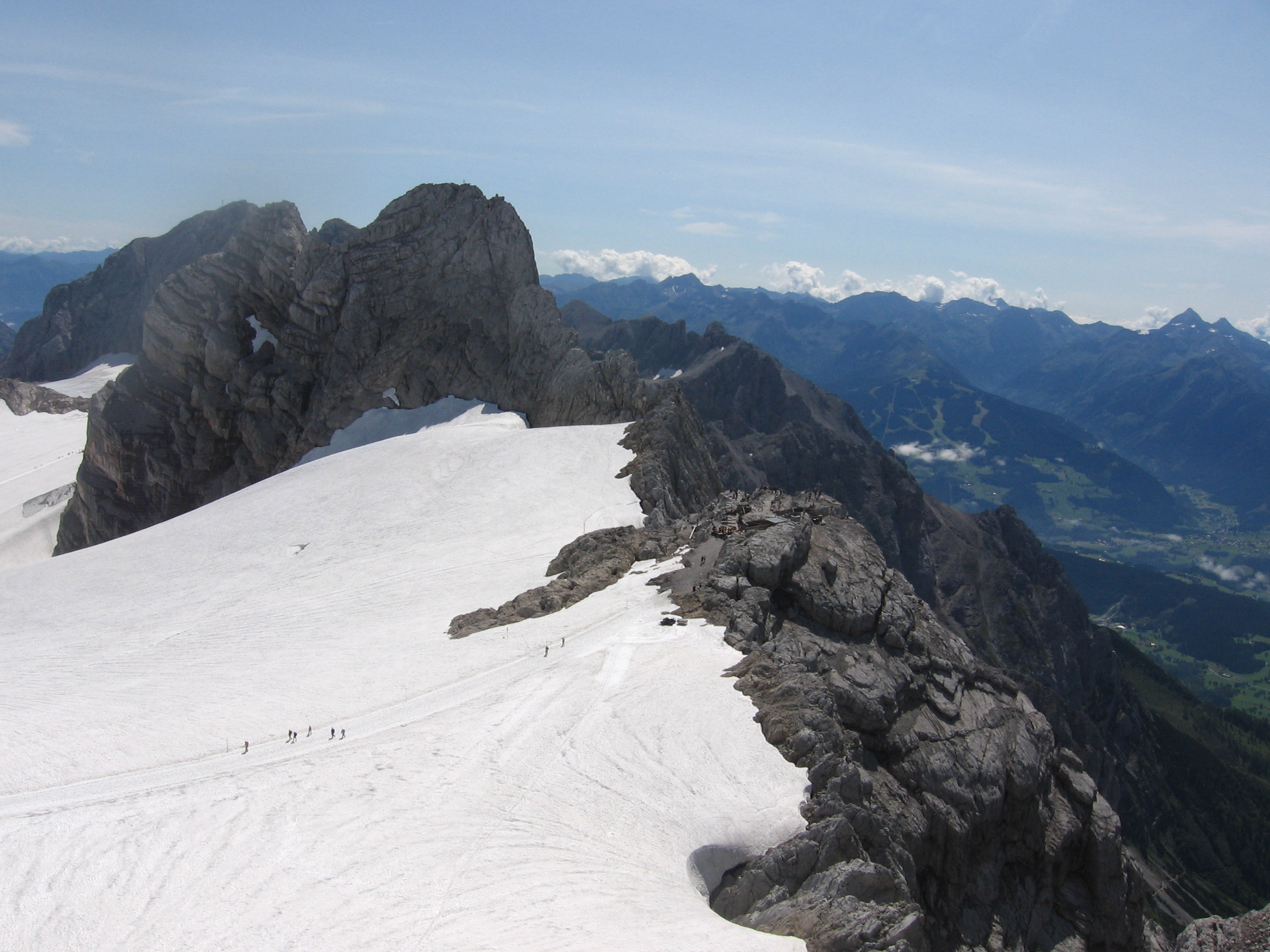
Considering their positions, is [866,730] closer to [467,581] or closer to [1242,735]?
[467,581]

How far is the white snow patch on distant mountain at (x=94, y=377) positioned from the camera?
150 meters

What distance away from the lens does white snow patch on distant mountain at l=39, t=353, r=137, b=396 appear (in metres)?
150

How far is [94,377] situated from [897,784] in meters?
180

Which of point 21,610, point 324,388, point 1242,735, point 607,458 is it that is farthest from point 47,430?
point 1242,735

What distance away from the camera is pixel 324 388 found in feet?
246

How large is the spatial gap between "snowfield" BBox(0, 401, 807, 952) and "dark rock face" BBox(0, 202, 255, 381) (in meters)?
143

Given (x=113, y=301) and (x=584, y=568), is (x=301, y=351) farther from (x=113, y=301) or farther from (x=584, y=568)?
(x=113, y=301)

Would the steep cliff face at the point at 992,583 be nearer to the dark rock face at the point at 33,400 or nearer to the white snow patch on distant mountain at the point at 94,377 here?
the dark rock face at the point at 33,400

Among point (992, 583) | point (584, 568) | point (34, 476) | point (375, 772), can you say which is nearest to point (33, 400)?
point (34, 476)

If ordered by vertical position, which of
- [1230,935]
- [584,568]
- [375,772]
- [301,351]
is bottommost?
[1230,935]

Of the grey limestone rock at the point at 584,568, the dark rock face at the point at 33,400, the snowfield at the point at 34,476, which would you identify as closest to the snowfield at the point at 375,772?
the grey limestone rock at the point at 584,568

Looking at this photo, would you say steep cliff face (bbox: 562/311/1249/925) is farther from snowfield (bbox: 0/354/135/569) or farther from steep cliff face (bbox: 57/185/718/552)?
snowfield (bbox: 0/354/135/569)

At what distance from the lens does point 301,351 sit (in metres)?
75.8

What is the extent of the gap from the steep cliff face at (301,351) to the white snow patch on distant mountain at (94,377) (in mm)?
88439
